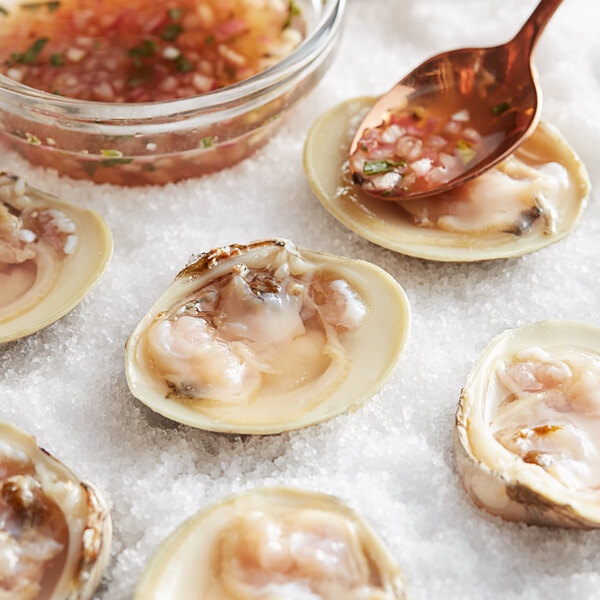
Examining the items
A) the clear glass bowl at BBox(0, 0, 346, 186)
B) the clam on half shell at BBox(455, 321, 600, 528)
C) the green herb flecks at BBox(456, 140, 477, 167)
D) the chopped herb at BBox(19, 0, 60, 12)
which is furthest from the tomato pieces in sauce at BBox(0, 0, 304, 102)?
the clam on half shell at BBox(455, 321, 600, 528)

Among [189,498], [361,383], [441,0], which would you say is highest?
[441,0]

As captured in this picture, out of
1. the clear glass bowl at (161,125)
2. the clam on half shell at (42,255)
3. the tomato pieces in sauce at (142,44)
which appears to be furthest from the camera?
the tomato pieces in sauce at (142,44)

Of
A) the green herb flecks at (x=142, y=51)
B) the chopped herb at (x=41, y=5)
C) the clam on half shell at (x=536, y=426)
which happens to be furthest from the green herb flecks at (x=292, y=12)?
the clam on half shell at (x=536, y=426)

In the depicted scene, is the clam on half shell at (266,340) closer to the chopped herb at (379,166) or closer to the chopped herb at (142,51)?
the chopped herb at (379,166)

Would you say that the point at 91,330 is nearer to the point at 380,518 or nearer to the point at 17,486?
the point at 17,486

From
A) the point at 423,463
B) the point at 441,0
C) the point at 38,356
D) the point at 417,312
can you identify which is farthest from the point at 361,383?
the point at 441,0

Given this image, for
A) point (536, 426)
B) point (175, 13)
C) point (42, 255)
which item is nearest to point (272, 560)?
point (536, 426)

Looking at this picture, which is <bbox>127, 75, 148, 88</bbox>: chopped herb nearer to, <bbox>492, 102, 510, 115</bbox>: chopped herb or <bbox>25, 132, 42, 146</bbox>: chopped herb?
<bbox>25, 132, 42, 146</bbox>: chopped herb
